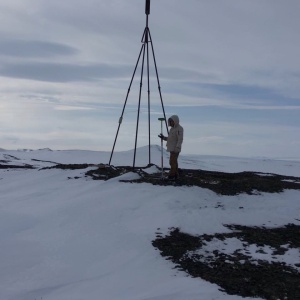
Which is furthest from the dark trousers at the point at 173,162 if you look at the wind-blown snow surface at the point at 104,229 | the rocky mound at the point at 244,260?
the rocky mound at the point at 244,260

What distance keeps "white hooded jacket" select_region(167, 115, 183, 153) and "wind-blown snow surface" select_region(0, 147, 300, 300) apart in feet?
5.70

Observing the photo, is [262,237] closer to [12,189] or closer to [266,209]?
[266,209]

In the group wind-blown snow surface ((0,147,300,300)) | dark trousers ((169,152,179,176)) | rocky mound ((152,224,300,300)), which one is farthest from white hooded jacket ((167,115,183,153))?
rocky mound ((152,224,300,300))

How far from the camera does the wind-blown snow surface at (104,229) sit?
6.55 meters

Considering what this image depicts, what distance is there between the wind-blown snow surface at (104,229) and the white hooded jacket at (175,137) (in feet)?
5.70

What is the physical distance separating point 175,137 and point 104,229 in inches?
216

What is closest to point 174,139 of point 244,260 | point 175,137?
point 175,137

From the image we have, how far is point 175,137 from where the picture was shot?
1398cm

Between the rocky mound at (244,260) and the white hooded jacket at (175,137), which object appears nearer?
the rocky mound at (244,260)

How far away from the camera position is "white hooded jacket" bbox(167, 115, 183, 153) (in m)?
13.9

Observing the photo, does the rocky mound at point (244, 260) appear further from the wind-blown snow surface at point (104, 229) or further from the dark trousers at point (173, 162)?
the dark trousers at point (173, 162)

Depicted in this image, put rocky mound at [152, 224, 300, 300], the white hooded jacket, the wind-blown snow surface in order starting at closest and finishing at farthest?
rocky mound at [152, 224, 300, 300]
the wind-blown snow surface
the white hooded jacket

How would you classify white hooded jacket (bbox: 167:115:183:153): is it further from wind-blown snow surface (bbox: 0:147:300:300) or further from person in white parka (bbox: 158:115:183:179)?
wind-blown snow surface (bbox: 0:147:300:300)

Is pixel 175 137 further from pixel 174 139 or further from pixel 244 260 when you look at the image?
pixel 244 260
